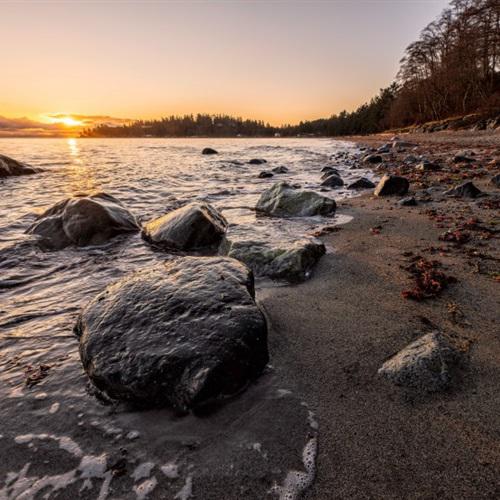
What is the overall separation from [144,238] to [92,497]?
4.53 meters

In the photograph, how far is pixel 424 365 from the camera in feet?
7.14

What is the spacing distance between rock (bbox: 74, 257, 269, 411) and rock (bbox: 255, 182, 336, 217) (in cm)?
438

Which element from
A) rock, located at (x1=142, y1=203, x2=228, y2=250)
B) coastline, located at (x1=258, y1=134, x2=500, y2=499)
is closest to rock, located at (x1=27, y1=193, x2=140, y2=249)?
rock, located at (x1=142, y1=203, x2=228, y2=250)

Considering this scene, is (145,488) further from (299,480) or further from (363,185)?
(363,185)

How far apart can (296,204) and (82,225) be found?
171 inches

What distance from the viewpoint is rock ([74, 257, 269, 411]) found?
6.92ft

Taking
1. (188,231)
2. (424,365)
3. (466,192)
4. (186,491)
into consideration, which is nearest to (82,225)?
(188,231)

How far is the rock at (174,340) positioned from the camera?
2.11 meters

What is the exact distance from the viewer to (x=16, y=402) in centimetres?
222

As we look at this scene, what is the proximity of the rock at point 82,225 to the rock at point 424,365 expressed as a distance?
16.4ft

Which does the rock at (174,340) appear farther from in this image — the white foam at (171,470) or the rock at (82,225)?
the rock at (82,225)

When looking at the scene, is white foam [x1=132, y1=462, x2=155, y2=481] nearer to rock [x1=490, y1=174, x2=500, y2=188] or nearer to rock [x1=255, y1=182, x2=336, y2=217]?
rock [x1=255, y1=182, x2=336, y2=217]

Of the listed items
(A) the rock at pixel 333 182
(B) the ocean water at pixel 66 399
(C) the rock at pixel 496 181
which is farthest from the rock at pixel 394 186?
(B) the ocean water at pixel 66 399

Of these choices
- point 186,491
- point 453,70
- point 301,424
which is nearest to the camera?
point 186,491
